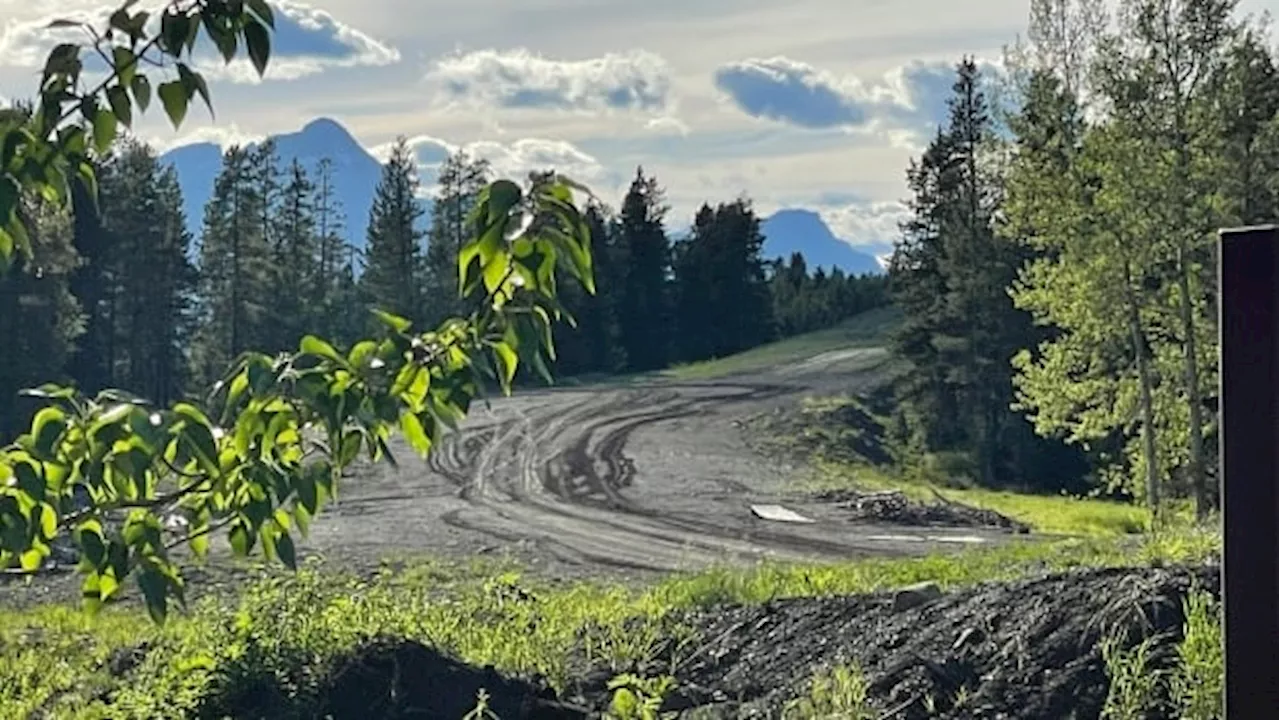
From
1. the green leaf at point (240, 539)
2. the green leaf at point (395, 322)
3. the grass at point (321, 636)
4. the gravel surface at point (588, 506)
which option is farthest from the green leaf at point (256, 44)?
the gravel surface at point (588, 506)

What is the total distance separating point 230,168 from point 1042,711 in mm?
54175

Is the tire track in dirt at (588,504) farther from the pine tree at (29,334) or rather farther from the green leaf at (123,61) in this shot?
the green leaf at (123,61)

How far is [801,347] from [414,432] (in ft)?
191

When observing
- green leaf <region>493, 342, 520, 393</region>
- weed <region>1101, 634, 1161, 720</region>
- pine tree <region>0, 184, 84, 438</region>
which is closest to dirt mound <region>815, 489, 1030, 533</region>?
weed <region>1101, 634, 1161, 720</region>

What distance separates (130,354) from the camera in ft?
170

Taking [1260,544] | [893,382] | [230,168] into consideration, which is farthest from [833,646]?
[230,168]

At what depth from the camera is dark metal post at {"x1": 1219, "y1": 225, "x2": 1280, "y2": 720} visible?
2055mm

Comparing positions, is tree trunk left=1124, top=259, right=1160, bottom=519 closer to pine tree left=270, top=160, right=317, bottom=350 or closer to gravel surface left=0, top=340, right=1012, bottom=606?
gravel surface left=0, top=340, right=1012, bottom=606

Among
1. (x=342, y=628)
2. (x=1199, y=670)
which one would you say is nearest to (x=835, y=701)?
(x=1199, y=670)

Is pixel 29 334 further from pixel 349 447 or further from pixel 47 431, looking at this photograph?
pixel 349 447

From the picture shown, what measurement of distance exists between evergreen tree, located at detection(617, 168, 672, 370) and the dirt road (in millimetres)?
21526

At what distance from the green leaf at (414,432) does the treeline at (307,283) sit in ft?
124

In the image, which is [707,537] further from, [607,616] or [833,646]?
[833,646]

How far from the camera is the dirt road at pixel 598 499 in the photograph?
757 inches
